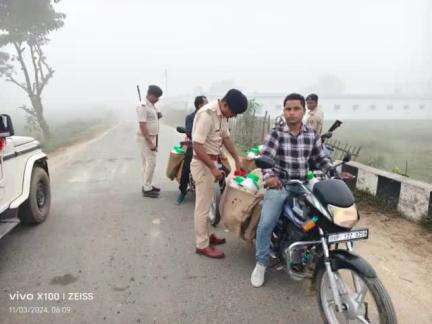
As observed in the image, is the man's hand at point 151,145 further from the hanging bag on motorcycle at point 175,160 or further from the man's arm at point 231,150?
the man's arm at point 231,150

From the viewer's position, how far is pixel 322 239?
2.68 m

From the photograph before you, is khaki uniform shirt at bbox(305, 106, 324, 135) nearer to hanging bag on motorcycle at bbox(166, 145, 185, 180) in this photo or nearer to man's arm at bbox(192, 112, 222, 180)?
hanging bag on motorcycle at bbox(166, 145, 185, 180)

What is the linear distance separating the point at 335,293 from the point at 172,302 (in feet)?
4.85

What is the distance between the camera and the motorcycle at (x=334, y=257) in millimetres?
2451

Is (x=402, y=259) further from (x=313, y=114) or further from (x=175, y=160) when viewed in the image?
(x=175, y=160)

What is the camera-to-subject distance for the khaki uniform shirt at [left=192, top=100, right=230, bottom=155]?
3.66m

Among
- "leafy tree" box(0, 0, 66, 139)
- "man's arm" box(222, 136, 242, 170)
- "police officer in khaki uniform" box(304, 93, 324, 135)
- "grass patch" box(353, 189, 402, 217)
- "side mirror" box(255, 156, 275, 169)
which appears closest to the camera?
"side mirror" box(255, 156, 275, 169)

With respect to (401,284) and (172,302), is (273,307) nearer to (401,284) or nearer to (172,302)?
(172,302)

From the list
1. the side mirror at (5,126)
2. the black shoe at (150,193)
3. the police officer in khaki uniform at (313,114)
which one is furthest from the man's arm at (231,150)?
the police officer in khaki uniform at (313,114)

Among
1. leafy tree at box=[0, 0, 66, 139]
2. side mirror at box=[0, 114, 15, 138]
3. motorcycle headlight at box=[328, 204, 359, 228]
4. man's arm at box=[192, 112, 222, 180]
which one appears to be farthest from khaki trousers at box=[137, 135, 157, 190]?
leafy tree at box=[0, 0, 66, 139]

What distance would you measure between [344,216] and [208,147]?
1.84 metres

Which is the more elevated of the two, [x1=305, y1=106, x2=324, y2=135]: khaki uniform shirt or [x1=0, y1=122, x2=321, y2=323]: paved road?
[x1=305, y1=106, x2=324, y2=135]: khaki uniform shirt

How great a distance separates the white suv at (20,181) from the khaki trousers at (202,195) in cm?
210

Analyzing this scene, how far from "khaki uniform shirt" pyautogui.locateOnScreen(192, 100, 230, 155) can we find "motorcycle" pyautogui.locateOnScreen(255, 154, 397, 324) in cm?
99
